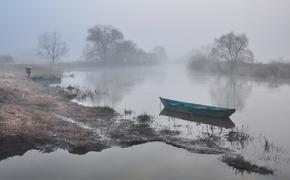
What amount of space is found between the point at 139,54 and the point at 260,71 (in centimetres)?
6018

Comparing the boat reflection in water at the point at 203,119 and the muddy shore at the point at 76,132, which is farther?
the boat reflection in water at the point at 203,119

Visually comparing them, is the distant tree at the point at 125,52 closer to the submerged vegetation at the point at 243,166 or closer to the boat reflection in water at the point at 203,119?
the boat reflection in water at the point at 203,119

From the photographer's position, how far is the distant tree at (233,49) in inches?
3034

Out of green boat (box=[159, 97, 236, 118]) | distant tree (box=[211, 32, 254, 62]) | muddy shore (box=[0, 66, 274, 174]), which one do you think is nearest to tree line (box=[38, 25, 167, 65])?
distant tree (box=[211, 32, 254, 62])

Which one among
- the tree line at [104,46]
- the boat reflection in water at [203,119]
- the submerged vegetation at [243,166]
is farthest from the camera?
the tree line at [104,46]

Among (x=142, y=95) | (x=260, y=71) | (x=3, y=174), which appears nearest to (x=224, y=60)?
(x=260, y=71)

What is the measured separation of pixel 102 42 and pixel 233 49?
45.0 metres

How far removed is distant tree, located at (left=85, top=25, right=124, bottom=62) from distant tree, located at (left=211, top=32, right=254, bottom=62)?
38.5 m

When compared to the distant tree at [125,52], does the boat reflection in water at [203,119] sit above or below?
below

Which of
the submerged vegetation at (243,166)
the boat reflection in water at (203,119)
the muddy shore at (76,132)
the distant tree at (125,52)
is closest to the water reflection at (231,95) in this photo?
the boat reflection in water at (203,119)

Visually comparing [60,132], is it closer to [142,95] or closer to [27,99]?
[27,99]

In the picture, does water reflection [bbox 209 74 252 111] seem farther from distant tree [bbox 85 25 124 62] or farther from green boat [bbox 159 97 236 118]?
distant tree [bbox 85 25 124 62]

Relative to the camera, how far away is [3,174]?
13820 mm

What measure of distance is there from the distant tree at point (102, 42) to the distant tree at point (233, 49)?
126 ft
